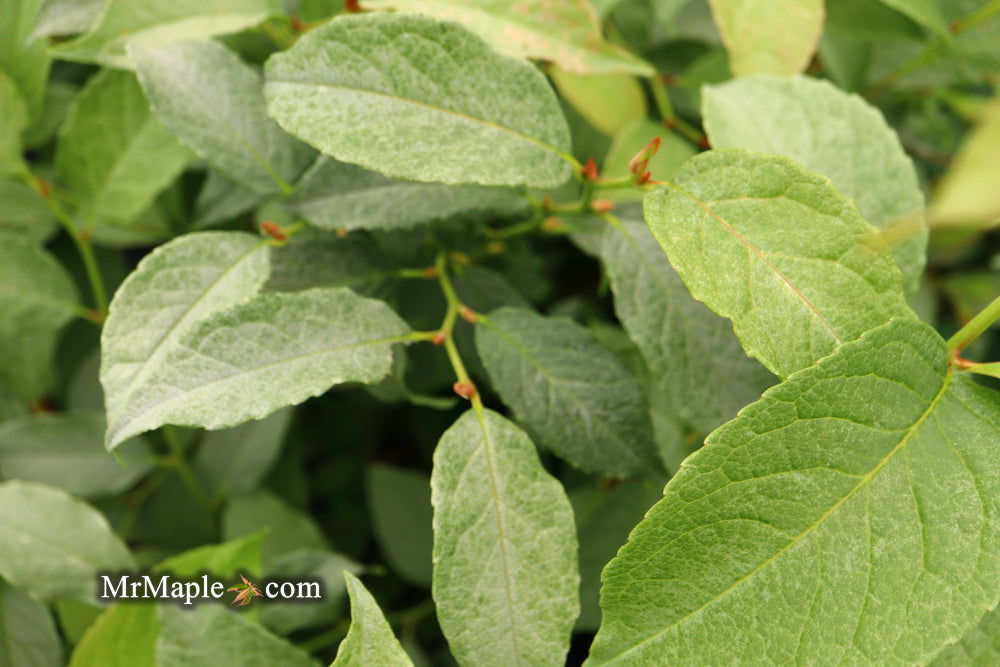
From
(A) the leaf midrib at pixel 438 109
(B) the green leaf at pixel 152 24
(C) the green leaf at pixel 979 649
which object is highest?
(B) the green leaf at pixel 152 24

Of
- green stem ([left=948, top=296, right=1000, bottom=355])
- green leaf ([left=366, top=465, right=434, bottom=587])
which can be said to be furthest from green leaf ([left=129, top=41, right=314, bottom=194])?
green stem ([left=948, top=296, right=1000, bottom=355])

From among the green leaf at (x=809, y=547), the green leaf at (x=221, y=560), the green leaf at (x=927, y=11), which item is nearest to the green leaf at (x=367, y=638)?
the green leaf at (x=809, y=547)

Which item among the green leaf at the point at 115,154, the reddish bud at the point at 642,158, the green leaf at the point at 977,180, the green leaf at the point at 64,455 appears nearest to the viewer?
the green leaf at the point at 977,180

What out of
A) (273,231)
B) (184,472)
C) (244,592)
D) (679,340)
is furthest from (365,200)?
(184,472)

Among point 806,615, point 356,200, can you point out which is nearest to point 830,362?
point 806,615

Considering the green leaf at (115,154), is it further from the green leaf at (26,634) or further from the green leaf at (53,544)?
the green leaf at (26,634)
